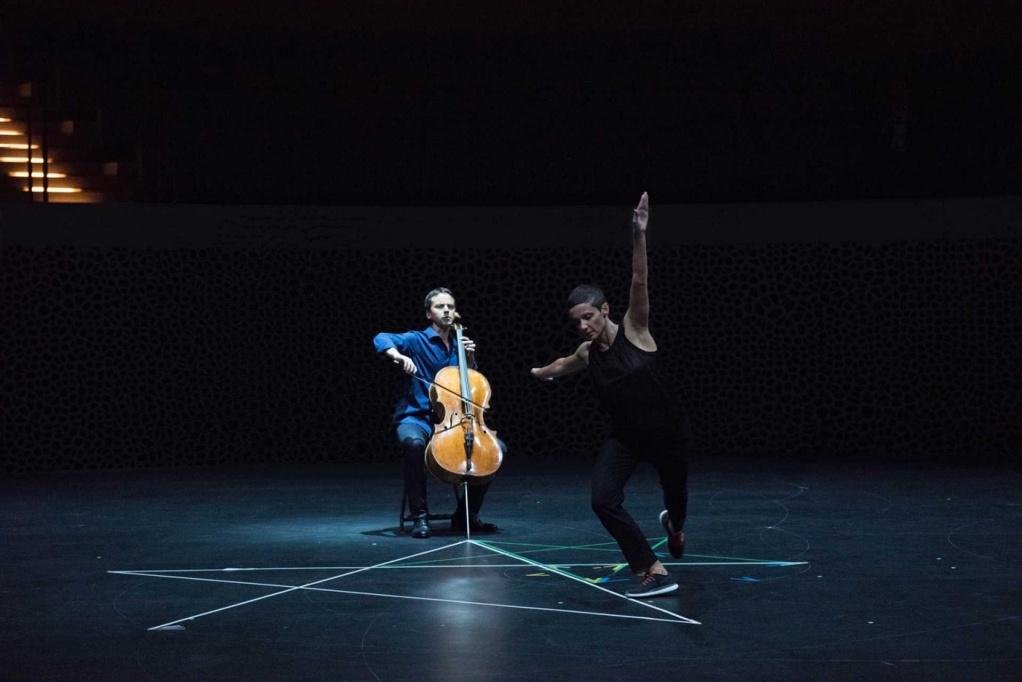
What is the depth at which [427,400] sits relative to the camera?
697 centimetres

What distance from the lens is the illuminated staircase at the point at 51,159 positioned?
34.5 ft

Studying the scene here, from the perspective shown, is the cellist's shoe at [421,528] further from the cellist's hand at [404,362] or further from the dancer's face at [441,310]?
the dancer's face at [441,310]

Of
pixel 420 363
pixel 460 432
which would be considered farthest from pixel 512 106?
pixel 460 432

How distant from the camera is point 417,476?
6.72m

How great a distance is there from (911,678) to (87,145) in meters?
9.16

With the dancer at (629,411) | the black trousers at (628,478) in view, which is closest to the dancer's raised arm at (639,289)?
the dancer at (629,411)

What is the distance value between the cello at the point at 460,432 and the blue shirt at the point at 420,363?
0.31 metres

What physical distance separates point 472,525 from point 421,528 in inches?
13.6

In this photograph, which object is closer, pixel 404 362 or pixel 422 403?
pixel 404 362

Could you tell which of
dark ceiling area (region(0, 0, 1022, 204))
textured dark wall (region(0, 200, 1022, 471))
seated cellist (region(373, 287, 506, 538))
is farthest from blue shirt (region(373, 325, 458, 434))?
dark ceiling area (region(0, 0, 1022, 204))

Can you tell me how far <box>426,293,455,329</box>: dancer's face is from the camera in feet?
22.2

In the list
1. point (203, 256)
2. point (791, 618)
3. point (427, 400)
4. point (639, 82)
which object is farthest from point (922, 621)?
point (639, 82)

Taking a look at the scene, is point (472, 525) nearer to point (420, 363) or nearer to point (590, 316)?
point (420, 363)

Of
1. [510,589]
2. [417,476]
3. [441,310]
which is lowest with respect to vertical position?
[510,589]
